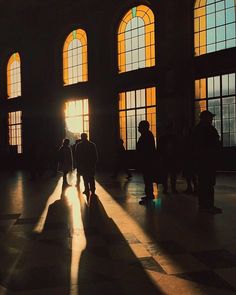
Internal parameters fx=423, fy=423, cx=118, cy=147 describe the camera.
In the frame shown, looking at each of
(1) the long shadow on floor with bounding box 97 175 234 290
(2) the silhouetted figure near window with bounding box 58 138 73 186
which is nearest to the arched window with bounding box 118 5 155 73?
(2) the silhouetted figure near window with bounding box 58 138 73 186

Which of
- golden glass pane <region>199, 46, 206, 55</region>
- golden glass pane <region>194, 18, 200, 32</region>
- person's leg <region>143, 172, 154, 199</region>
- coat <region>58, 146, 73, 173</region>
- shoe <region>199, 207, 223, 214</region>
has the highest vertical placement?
golden glass pane <region>194, 18, 200, 32</region>

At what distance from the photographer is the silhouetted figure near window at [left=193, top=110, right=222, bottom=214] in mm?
7273

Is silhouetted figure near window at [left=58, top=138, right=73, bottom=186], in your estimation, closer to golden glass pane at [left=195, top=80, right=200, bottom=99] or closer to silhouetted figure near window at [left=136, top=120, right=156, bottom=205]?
silhouetted figure near window at [left=136, top=120, right=156, bottom=205]

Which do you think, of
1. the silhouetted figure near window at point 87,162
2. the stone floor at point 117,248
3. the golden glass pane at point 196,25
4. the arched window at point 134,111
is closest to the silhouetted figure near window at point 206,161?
the stone floor at point 117,248

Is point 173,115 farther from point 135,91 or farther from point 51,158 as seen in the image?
point 51,158

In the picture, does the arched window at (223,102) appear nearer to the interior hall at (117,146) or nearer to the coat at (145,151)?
the interior hall at (117,146)

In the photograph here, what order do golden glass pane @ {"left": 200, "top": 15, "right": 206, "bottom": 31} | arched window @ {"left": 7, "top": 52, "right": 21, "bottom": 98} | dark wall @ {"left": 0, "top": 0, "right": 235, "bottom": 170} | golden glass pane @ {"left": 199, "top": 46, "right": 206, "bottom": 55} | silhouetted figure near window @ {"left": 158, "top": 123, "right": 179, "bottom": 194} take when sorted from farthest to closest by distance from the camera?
1. arched window @ {"left": 7, "top": 52, "right": 21, "bottom": 98}
2. dark wall @ {"left": 0, "top": 0, "right": 235, "bottom": 170}
3. golden glass pane @ {"left": 199, "top": 46, "right": 206, "bottom": 55}
4. golden glass pane @ {"left": 200, "top": 15, "right": 206, "bottom": 31}
5. silhouetted figure near window @ {"left": 158, "top": 123, "right": 179, "bottom": 194}

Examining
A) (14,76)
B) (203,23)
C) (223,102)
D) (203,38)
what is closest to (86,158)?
(223,102)

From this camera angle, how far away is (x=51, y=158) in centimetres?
2148

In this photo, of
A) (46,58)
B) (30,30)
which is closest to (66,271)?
(46,58)

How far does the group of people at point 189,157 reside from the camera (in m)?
7.29

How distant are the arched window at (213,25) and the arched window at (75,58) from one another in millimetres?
6552

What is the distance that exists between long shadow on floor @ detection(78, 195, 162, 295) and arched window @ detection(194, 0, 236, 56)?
37.9ft

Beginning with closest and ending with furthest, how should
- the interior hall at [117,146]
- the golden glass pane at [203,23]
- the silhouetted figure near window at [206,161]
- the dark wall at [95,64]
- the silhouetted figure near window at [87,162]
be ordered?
the interior hall at [117,146]
the silhouetted figure near window at [206,161]
the silhouetted figure near window at [87,162]
the golden glass pane at [203,23]
the dark wall at [95,64]
